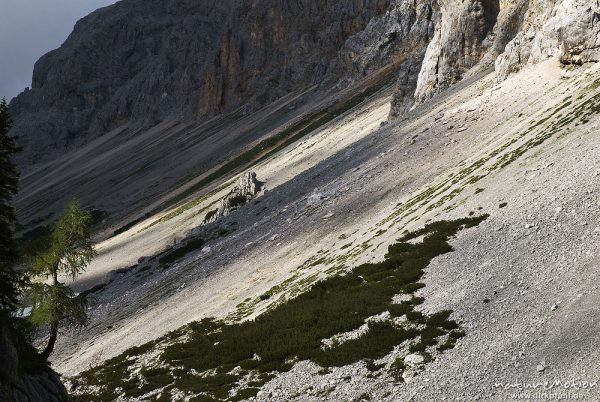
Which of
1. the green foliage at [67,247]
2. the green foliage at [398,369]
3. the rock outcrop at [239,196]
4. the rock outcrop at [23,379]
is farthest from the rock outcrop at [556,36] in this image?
the rock outcrop at [23,379]

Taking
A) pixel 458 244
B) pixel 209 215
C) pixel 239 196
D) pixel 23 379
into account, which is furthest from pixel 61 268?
pixel 209 215

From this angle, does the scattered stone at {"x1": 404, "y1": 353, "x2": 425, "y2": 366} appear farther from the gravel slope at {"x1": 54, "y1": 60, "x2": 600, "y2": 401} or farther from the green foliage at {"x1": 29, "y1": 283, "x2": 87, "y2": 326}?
the green foliage at {"x1": 29, "y1": 283, "x2": 87, "y2": 326}

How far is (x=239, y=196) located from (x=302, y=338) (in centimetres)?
4326

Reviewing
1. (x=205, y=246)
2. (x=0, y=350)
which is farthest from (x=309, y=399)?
(x=205, y=246)

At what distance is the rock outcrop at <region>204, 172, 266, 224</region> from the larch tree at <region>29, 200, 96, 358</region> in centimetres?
2976

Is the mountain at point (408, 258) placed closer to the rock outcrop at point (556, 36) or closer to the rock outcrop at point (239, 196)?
the rock outcrop at point (556, 36)

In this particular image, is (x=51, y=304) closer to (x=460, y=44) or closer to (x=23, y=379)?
(x=23, y=379)

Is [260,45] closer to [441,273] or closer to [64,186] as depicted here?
[64,186]

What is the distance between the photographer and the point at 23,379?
18531mm

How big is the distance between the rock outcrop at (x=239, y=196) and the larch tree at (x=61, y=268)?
2976cm

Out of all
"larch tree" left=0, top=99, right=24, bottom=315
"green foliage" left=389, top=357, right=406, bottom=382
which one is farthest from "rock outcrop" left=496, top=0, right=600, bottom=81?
"larch tree" left=0, top=99, right=24, bottom=315

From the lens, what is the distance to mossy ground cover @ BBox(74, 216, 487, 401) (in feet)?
58.7

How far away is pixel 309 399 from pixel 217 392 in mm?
4456

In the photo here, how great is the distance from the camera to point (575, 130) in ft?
96.4
